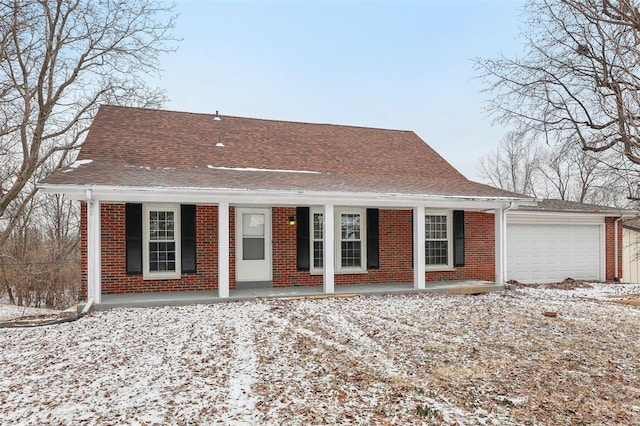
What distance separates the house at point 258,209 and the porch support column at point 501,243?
0.03 meters

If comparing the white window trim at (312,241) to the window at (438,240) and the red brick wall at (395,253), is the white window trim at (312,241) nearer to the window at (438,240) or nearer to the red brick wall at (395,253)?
the red brick wall at (395,253)

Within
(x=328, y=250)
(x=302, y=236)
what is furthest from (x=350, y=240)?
(x=328, y=250)

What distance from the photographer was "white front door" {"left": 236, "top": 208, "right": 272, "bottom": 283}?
10.6m

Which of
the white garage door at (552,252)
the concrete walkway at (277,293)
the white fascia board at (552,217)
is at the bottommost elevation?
the concrete walkway at (277,293)

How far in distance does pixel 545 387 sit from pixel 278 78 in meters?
27.0

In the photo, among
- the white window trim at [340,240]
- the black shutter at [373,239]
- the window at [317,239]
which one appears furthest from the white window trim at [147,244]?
the black shutter at [373,239]

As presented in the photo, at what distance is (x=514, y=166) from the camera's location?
113 feet

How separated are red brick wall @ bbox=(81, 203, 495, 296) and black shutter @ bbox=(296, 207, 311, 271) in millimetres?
156

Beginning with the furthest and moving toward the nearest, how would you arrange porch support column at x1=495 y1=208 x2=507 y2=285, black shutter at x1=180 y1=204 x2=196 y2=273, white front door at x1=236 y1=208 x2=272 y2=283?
porch support column at x1=495 y1=208 x2=507 y2=285 < white front door at x1=236 y1=208 x2=272 y2=283 < black shutter at x1=180 y1=204 x2=196 y2=273

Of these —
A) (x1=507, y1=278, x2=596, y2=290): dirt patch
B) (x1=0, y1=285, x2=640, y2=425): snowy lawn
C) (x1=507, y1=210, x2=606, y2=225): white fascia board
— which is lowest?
(x1=507, y1=278, x2=596, y2=290): dirt patch

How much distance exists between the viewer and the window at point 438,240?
11.9m

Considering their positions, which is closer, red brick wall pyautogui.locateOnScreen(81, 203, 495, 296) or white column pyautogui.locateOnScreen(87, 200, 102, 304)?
white column pyautogui.locateOnScreen(87, 200, 102, 304)

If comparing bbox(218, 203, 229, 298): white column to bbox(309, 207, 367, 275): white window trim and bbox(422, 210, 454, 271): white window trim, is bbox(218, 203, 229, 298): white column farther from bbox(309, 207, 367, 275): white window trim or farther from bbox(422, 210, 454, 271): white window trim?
bbox(422, 210, 454, 271): white window trim

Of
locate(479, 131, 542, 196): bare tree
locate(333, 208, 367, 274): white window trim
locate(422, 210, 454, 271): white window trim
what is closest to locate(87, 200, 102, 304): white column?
locate(333, 208, 367, 274): white window trim
